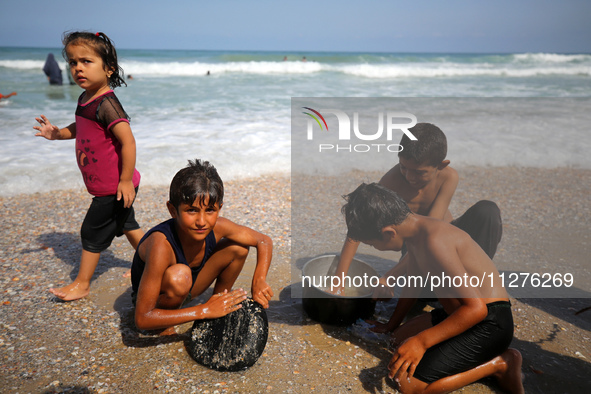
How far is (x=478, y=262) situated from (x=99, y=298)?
2.39 metres

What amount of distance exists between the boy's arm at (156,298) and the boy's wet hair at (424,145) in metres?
1.39

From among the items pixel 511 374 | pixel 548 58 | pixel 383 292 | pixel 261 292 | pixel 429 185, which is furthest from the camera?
pixel 548 58

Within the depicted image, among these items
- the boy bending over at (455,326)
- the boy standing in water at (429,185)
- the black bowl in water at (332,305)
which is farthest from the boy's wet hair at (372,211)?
the black bowl in water at (332,305)

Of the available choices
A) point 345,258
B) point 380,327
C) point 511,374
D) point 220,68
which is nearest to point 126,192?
point 345,258

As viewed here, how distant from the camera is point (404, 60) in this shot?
96.4ft

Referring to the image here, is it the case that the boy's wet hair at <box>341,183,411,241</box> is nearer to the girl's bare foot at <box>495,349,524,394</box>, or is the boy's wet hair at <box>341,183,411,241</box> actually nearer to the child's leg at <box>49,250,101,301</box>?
the girl's bare foot at <box>495,349,524,394</box>

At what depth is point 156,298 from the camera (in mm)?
2072

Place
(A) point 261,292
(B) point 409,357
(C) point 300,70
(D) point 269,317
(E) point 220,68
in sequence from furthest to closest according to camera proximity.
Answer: (C) point 300,70 < (E) point 220,68 < (D) point 269,317 < (A) point 261,292 < (B) point 409,357

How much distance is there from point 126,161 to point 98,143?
20cm

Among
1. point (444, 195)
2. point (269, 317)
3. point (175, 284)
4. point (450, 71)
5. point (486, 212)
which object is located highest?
point (450, 71)

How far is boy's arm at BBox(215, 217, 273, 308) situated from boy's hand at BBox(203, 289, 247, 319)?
0.40ft

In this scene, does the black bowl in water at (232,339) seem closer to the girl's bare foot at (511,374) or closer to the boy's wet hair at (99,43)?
the girl's bare foot at (511,374)

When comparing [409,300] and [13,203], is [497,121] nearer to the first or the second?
[409,300]

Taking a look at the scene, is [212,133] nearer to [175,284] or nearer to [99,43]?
[99,43]
